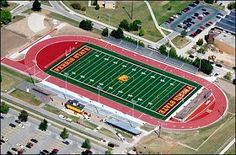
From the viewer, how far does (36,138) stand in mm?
195375

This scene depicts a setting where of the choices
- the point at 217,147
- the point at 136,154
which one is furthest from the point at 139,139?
the point at 217,147

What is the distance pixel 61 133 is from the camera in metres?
196

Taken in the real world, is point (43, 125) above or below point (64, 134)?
above

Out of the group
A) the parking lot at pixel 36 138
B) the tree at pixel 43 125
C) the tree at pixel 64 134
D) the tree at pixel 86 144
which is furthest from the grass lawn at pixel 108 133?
the tree at pixel 43 125

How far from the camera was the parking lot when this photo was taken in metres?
192

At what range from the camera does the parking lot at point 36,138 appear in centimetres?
19250

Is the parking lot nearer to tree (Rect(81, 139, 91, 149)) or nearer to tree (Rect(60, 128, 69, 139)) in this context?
tree (Rect(60, 128, 69, 139))

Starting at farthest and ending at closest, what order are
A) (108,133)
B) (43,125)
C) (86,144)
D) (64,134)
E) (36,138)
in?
(108,133) → (43,125) → (36,138) → (64,134) → (86,144)

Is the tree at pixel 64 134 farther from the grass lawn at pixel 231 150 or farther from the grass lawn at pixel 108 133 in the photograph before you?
the grass lawn at pixel 231 150

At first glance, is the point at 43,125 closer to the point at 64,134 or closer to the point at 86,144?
the point at 64,134

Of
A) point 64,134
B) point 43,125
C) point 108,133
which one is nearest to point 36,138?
point 43,125

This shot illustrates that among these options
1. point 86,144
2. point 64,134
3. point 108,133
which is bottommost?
point 108,133

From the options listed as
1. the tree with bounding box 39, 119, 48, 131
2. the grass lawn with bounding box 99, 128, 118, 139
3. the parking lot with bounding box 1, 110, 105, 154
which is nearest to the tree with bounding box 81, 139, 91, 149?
the parking lot with bounding box 1, 110, 105, 154

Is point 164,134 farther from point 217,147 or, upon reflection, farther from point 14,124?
point 14,124
